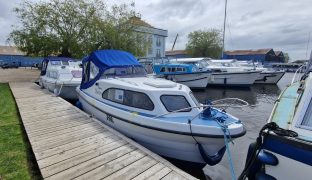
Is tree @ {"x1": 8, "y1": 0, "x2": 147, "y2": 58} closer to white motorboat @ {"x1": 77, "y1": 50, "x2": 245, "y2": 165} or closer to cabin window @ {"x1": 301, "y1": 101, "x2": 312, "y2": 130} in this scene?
white motorboat @ {"x1": 77, "y1": 50, "x2": 245, "y2": 165}

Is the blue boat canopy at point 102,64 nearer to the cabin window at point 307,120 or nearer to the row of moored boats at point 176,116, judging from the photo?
the row of moored boats at point 176,116

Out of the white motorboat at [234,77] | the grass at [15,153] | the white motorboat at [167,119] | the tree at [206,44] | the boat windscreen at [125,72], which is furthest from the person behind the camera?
the tree at [206,44]

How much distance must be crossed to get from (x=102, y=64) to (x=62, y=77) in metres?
5.83

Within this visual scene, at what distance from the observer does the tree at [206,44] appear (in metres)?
61.5

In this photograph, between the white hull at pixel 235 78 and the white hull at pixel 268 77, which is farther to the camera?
the white hull at pixel 268 77

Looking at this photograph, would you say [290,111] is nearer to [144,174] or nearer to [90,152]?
[144,174]

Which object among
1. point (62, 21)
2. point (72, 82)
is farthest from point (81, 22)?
point (72, 82)

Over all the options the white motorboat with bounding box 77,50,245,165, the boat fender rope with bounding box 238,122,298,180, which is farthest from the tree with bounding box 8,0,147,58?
the boat fender rope with bounding box 238,122,298,180

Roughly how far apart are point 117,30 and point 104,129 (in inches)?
763

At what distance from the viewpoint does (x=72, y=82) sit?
518 inches

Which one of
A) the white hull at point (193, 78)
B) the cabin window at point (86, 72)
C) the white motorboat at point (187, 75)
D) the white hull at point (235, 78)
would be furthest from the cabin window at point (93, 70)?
the white hull at point (235, 78)

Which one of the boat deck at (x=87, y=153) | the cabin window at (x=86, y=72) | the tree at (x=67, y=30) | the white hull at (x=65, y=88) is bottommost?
the boat deck at (x=87, y=153)

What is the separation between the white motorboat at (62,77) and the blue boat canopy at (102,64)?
3546mm

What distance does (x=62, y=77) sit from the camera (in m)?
13.8
